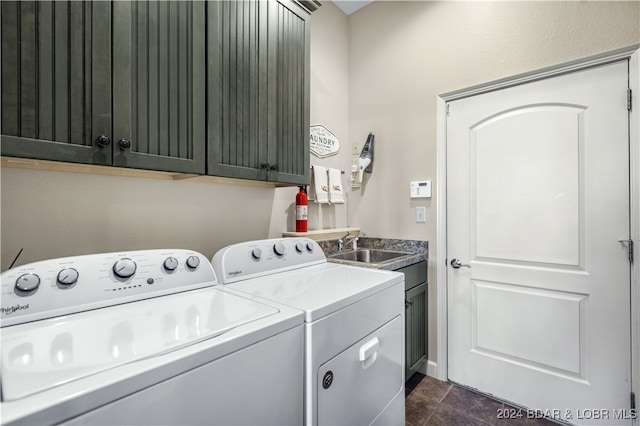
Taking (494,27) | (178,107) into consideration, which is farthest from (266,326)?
(494,27)

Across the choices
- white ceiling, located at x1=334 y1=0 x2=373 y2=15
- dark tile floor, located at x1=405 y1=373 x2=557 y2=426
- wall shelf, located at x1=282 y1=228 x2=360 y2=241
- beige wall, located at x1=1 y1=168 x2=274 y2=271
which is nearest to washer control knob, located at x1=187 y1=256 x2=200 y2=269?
beige wall, located at x1=1 y1=168 x2=274 y2=271

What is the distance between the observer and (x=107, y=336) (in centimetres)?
73

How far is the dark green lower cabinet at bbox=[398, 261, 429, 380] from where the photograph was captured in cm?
196

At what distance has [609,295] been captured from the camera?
162 centimetres

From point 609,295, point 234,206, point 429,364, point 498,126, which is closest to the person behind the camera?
point 609,295

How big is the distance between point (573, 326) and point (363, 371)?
146cm

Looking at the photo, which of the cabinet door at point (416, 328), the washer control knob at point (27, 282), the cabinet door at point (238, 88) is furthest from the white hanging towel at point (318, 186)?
the washer control knob at point (27, 282)

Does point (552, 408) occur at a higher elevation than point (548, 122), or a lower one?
lower

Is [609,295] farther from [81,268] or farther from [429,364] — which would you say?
[81,268]

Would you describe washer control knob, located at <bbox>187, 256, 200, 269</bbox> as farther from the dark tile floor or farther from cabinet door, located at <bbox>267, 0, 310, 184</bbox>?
the dark tile floor

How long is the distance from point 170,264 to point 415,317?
1.68 m

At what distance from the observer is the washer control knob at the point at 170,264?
1.10 m

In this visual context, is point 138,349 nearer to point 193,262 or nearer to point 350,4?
point 193,262

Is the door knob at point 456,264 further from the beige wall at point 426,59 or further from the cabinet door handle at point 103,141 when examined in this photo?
the cabinet door handle at point 103,141
